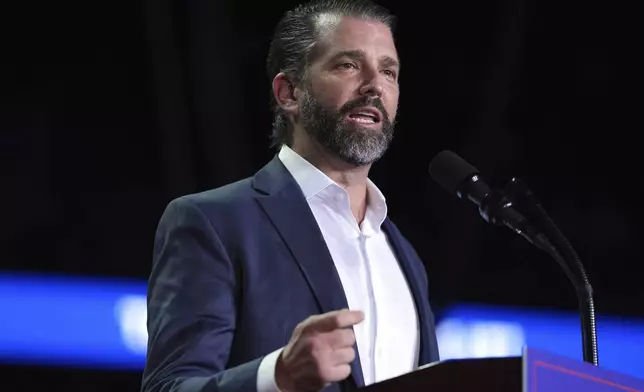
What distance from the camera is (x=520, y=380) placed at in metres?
1.00

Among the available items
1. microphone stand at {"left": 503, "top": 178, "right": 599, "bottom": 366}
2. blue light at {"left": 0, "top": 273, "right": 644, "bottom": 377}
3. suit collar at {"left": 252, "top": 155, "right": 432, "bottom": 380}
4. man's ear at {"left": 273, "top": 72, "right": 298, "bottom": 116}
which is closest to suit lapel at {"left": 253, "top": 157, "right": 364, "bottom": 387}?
suit collar at {"left": 252, "top": 155, "right": 432, "bottom": 380}

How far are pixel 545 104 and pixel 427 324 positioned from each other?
2092mm

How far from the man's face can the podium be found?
2.60 ft

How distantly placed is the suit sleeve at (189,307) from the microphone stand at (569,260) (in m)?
0.51

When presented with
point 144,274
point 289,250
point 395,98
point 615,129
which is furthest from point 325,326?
point 615,129

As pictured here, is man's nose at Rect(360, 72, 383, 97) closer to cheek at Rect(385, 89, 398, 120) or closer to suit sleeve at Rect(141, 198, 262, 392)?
cheek at Rect(385, 89, 398, 120)

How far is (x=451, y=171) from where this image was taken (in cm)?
167

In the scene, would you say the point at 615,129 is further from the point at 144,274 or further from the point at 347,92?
the point at 347,92

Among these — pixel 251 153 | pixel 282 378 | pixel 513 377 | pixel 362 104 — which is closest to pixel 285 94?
pixel 362 104

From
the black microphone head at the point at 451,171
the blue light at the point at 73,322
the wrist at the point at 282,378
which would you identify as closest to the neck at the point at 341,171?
the black microphone head at the point at 451,171

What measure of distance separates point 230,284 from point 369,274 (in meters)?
0.32

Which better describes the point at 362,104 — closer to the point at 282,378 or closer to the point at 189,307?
the point at 189,307

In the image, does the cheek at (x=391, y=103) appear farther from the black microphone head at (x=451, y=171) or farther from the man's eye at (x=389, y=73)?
the black microphone head at (x=451, y=171)

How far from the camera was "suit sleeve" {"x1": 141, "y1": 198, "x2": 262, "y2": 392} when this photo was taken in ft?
4.66
